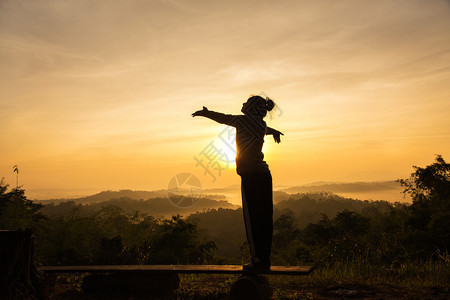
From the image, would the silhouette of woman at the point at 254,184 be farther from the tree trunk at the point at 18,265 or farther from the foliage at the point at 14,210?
the foliage at the point at 14,210

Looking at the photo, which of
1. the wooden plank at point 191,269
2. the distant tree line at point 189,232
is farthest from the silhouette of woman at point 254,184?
the distant tree line at point 189,232

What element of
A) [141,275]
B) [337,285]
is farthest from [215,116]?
[337,285]

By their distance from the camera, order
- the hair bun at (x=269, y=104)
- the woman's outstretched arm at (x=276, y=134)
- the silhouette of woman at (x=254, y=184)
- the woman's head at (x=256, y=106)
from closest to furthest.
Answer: the silhouette of woman at (x=254, y=184), the woman's head at (x=256, y=106), the hair bun at (x=269, y=104), the woman's outstretched arm at (x=276, y=134)

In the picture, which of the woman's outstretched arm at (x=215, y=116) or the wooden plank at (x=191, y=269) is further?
the woman's outstretched arm at (x=215, y=116)

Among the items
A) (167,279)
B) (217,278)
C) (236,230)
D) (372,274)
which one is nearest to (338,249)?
(372,274)

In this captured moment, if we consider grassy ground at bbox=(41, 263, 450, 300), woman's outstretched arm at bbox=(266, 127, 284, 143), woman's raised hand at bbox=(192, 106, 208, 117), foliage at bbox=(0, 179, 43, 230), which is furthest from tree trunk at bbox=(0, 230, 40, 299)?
foliage at bbox=(0, 179, 43, 230)

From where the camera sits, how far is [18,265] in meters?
6.45

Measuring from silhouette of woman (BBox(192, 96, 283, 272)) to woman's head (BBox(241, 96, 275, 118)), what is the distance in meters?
0.14

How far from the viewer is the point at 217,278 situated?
837cm

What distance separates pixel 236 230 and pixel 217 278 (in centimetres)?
9317

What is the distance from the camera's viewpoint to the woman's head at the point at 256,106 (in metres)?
6.09

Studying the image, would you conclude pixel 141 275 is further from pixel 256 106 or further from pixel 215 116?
pixel 256 106

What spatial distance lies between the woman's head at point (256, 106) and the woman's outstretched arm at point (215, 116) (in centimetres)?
30

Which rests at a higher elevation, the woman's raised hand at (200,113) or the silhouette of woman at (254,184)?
the woman's raised hand at (200,113)
